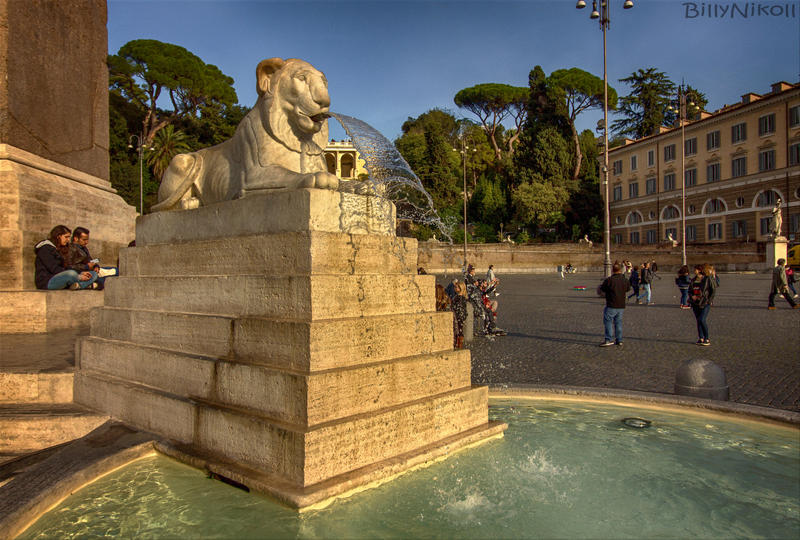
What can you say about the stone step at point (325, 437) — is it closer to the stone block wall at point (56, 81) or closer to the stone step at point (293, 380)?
the stone step at point (293, 380)

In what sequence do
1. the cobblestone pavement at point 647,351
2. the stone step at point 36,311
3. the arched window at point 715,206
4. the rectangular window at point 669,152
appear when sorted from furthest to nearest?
the rectangular window at point 669,152, the arched window at point 715,206, the stone step at point 36,311, the cobblestone pavement at point 647,351

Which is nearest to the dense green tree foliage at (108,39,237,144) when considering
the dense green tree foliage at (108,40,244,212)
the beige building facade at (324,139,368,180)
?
the dense green tree foliage at (108,40,244,212)

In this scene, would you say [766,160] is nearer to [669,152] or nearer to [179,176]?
[669,152]

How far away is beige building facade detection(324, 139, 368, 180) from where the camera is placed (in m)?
59.0

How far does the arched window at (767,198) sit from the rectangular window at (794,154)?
245 cm

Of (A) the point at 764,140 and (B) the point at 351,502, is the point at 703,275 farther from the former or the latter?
(A) the point at 764,140

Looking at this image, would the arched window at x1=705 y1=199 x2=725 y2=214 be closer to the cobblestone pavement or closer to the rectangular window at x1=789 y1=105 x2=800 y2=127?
the rectangular window at x1=789 y1=105 x2=800 y2=127

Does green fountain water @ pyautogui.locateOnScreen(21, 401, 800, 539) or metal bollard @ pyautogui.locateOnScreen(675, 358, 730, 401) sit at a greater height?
metal bollard @ pyautogui.locateOnScreen(675, 358, 730, 401)

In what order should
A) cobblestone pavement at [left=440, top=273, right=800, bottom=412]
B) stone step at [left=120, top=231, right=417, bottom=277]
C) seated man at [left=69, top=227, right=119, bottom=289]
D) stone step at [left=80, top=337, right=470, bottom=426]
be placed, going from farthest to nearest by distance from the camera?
seated man at [left=69, top=227, right=119, bottom=289] → cobblestone pavement at [left=440, top=273, right=800, bottom=412] → stone step at [left=120, top=231, right=417, bottom=277] → stone step at [left=80, top=337, right=470, bottom=426]

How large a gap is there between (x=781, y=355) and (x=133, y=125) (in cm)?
5156

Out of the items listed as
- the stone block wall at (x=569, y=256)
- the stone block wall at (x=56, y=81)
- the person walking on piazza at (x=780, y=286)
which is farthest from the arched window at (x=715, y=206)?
the stone block wall at (x=56, y=81)

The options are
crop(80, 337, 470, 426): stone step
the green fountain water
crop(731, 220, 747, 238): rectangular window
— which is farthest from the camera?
crop(731, 220, 747, 238): rectangular window

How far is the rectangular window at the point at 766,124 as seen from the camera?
40.6 metres

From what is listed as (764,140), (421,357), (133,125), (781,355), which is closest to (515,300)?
(781,355)
